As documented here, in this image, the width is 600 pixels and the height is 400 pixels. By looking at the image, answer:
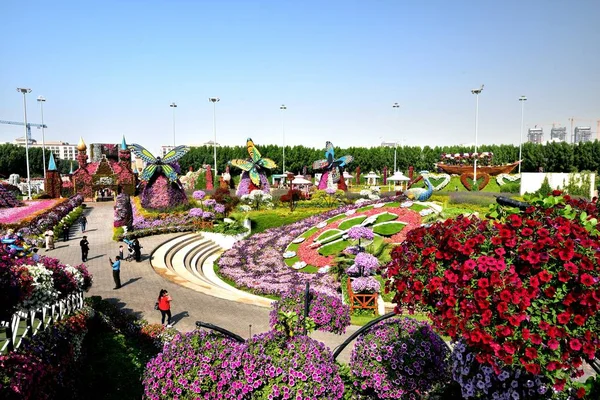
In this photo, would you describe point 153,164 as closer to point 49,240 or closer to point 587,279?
point 49,240

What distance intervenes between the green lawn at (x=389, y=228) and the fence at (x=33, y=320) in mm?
13454

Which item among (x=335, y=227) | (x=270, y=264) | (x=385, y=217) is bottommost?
(x=270, y=264)

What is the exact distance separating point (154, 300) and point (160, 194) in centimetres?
1839

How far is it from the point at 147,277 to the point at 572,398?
14.8 m

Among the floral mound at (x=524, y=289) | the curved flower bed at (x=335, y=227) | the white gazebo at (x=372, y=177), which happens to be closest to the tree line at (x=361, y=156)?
the white gazebo at (x=372, y=177)

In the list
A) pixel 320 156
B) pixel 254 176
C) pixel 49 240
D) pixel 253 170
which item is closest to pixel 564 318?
pixel 49 240

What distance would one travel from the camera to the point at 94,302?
1238 centimetres

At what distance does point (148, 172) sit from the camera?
31.4 m

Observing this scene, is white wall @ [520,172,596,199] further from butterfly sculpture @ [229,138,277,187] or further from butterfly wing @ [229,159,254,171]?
butterfly wing @ [229,159,254,171]

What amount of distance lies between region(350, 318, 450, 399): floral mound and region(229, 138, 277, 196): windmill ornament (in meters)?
34.4

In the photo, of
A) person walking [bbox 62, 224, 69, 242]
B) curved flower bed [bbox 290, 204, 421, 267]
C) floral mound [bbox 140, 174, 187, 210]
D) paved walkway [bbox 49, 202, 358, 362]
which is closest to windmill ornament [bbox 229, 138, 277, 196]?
floral mound [bbox 140, 174, 187, 210]

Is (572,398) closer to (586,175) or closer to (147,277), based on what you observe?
(147,277)

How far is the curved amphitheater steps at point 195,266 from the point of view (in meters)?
15.7

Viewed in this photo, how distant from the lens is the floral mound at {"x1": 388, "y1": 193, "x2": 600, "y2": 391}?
12.7ft
